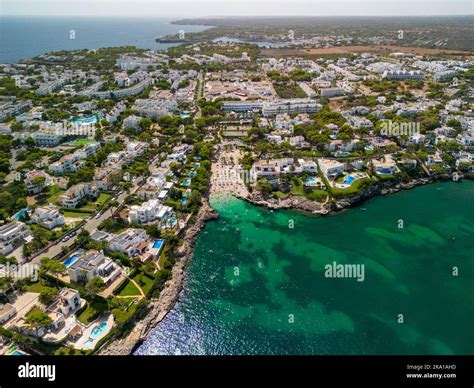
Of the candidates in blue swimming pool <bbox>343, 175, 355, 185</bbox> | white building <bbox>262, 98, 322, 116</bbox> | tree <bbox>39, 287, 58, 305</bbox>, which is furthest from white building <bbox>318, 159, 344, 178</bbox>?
tree <bbox>39, 287, 58, 305</bbox>

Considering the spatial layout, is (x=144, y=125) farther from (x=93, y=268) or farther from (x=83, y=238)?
(x=93, y=268)

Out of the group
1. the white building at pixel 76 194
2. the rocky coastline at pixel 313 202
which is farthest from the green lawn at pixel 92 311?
the rocky coastline at pixel 313 202

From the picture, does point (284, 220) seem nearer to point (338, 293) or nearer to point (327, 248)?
point (327, 248)

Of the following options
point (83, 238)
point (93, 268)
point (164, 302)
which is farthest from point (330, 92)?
point (93, 268)

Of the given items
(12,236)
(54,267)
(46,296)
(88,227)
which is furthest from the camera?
(88,227)

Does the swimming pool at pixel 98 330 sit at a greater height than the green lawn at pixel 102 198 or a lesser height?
lesser

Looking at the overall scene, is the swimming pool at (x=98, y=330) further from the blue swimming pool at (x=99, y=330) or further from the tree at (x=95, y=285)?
the tree at (x=95, y=285)

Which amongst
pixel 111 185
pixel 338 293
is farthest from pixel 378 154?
pixel 111 185
